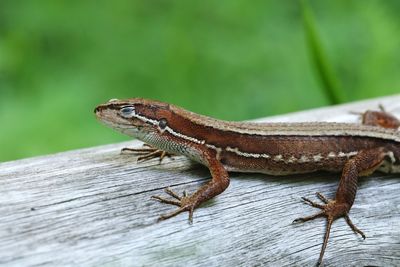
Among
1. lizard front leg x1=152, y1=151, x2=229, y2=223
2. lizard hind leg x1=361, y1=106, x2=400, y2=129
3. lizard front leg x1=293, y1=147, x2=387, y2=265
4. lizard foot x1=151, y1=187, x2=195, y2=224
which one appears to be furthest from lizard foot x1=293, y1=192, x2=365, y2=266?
lizard hind leg x1=361, y1=106, x2=400, y2=129

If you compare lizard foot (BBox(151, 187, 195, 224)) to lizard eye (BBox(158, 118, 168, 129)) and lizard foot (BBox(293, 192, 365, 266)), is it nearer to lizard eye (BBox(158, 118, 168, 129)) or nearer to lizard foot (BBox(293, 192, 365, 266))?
lizard eye (BBox(158, 118, 168, 129))

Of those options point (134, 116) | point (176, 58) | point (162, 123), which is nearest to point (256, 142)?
point (162, 123)

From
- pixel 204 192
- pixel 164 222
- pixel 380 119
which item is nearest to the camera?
pixel 164 222

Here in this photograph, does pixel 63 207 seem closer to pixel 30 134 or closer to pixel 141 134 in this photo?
pixel 141 134

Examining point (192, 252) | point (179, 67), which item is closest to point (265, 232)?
point (192, 252)

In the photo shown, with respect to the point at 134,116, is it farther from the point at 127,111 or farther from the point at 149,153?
the point at 149,153

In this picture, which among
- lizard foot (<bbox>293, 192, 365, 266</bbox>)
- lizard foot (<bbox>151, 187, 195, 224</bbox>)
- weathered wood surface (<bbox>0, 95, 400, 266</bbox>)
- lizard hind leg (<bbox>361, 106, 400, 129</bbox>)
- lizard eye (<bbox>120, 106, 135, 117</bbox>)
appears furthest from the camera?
lizard hind leg (<bbox>361, 106, 400, 129</bbox>)
